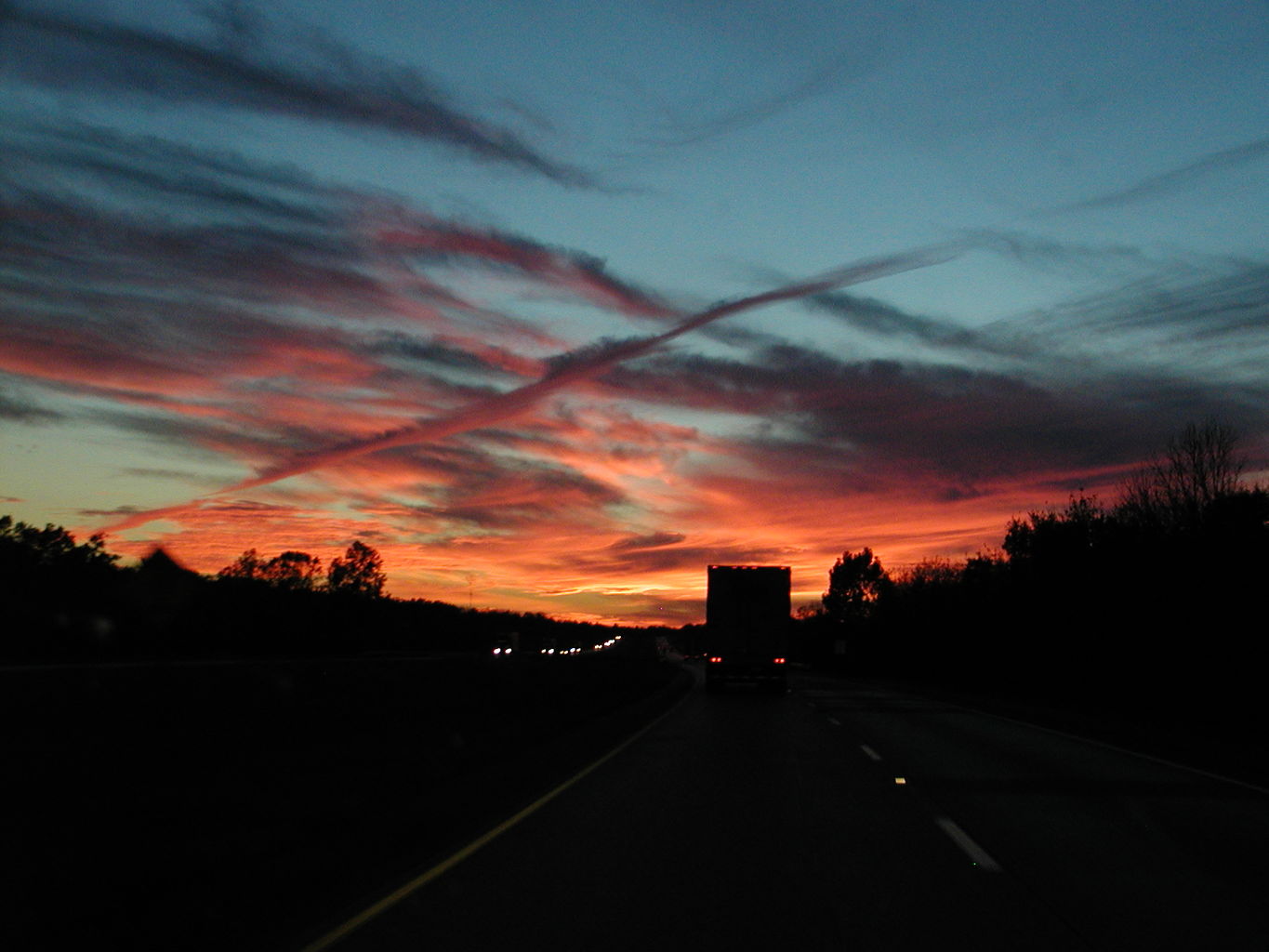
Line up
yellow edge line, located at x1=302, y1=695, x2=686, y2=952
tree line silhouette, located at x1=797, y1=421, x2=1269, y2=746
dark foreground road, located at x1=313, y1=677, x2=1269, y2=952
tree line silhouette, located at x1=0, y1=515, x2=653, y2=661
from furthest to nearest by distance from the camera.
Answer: tree line silhouette, located at x1=0, y1=515, x2=653, y2=661, tree line silhouette, located at x1=797, y1=421, x2=1269, y2=746, dark foreground road, located at x1=313, y1=677, x2=1269, y2=952, yellow edge line, located at x1=302, y1=695, x2=686, y2=952

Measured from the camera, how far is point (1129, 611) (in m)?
48.0

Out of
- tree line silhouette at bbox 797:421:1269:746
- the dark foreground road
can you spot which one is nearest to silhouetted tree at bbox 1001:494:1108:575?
tree line silhouette at bbox 797:421:1269:746

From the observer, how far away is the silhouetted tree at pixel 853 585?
178 m

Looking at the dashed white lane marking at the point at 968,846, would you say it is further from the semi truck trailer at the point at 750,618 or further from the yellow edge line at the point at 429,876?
the semi truck trailer at the point at 750,618

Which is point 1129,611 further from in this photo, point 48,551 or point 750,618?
point 48,551

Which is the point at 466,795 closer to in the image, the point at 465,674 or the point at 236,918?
the point at 236,918

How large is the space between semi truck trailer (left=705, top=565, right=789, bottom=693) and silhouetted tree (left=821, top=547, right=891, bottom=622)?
135 metres

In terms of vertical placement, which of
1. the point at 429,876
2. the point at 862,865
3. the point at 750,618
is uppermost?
the point at 750,618

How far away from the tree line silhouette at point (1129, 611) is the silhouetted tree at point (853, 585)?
99742mm

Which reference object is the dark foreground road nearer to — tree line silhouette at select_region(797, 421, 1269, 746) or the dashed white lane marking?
the dashed white lane marking

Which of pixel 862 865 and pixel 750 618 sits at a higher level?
pixel 750 618

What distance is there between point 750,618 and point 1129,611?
16596 millimetres

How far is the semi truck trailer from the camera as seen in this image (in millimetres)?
42844

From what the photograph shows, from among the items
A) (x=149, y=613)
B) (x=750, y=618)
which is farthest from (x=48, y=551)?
(x=750, y=618)
